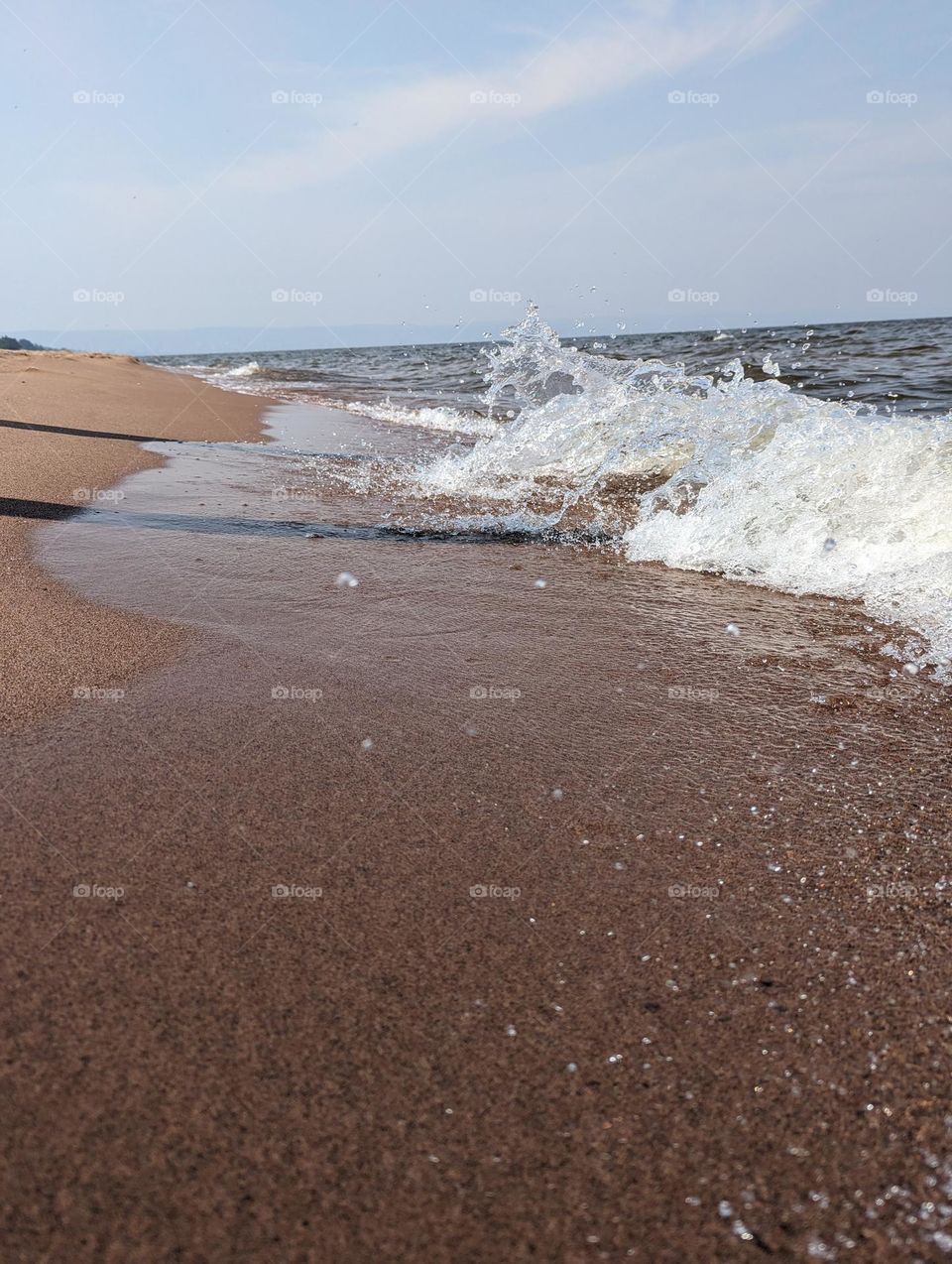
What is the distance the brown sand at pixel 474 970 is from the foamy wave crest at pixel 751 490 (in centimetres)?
146

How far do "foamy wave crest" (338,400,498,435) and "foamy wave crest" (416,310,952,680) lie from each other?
390 centimetres

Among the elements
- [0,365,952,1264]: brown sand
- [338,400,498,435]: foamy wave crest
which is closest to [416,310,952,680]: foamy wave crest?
[0,365,952,1264]: brown sand

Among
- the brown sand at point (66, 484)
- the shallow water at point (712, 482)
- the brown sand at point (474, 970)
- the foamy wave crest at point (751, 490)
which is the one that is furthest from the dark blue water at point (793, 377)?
the brown sand at point (474, 970)

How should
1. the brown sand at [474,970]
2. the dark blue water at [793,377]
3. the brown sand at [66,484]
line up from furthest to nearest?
1. the dark blue water at [793,377]
2. the brown sand at [66,484]
3. the brown sand at [474,970]

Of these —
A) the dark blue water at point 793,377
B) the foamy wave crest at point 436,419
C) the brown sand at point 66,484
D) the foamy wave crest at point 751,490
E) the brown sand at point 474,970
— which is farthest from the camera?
the foamy wave crest at point 436,419

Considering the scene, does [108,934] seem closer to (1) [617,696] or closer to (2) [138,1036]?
(2) [138,1036]

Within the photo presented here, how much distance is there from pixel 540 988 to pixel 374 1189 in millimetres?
487

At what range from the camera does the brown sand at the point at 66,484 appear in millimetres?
2936

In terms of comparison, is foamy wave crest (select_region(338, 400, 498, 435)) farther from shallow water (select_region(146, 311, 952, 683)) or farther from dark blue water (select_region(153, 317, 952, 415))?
shallow water (select_region(146, 311, 952, 683))

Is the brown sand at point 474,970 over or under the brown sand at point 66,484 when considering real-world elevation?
under

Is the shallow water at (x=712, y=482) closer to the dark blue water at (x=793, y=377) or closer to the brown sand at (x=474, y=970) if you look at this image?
the dark blue water at (x=793, y=377)

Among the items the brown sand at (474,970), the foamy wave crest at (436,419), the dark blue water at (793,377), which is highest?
the dark blue water at (793,377)

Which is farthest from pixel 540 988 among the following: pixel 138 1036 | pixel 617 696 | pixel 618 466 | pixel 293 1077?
pixel 618 466

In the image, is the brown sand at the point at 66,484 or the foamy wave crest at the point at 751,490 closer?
the brown sand at the point at 66,484
